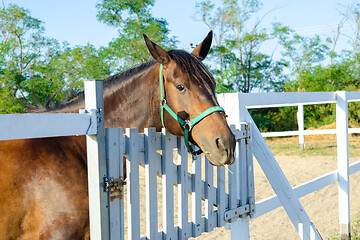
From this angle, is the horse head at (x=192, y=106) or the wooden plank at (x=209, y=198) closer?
the horse head at (x=192, y=106)

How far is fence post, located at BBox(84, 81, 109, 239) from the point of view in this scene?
1.63 meters

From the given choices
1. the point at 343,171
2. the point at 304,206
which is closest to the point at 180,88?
the point at 343,171

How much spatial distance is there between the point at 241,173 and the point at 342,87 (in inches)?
761

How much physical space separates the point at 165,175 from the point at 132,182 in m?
0.30

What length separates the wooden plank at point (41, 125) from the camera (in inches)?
50.3

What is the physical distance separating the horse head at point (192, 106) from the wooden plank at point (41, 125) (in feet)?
2.20

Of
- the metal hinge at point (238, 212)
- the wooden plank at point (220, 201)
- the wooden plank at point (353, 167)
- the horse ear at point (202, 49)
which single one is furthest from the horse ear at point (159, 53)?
the wooden plank at point (353, 167)

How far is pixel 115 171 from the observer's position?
1.73 metres

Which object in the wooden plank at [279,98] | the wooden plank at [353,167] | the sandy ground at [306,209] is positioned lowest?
the sandy ground at [306,209]

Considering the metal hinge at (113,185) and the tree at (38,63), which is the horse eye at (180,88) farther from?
the tree at (38,63)

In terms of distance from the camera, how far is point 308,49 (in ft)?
93.4

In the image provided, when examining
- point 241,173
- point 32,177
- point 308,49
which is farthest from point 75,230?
point 308,49

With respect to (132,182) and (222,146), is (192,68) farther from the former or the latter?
(132,182)

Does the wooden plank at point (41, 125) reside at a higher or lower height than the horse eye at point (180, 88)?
lower
